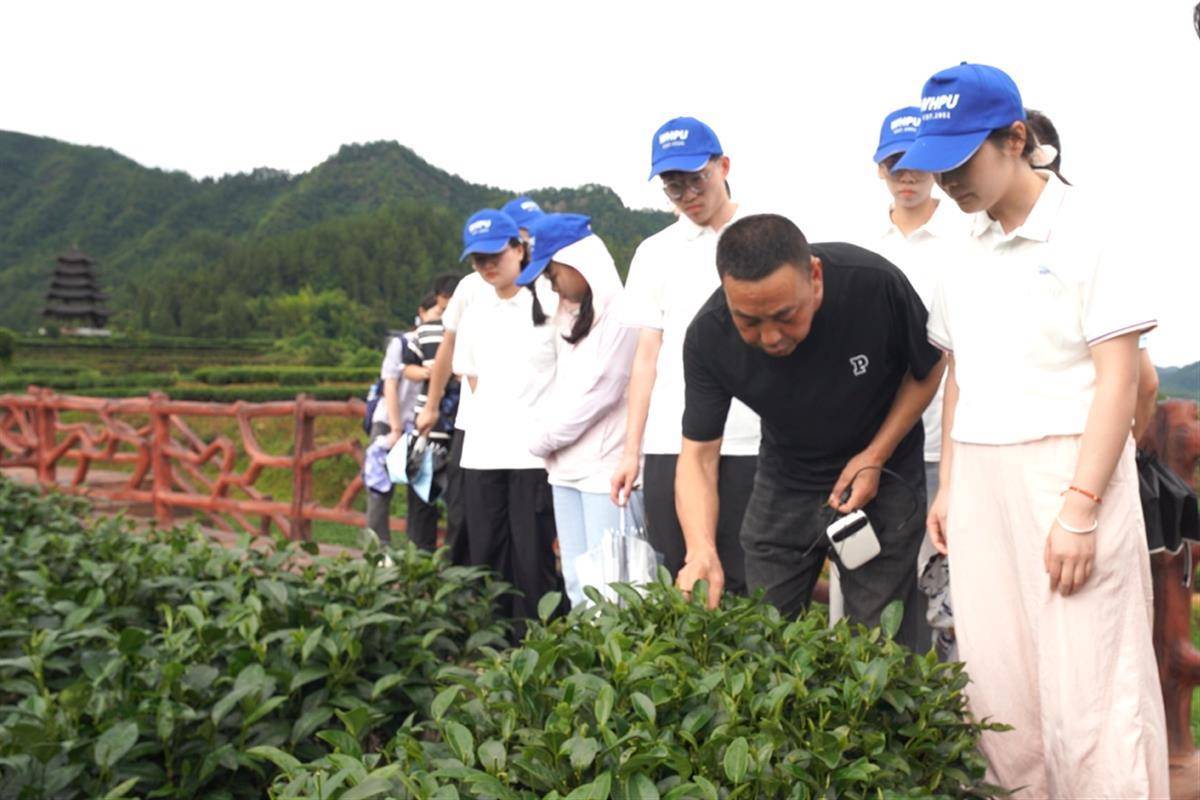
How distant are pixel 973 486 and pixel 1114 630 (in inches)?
13.2

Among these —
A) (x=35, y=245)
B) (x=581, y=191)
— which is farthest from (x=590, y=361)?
(x=35, y=245)

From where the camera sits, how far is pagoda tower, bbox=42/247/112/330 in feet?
189

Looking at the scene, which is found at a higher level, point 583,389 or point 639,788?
point 583,389

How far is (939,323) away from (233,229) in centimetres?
6748

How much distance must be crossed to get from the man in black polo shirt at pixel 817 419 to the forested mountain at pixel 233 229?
29.0ft

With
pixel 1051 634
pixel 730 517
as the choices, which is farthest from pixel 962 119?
pixel 730 517

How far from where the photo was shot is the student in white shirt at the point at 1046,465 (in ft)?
6.37

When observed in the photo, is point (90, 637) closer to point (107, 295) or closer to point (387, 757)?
point (387, 757)

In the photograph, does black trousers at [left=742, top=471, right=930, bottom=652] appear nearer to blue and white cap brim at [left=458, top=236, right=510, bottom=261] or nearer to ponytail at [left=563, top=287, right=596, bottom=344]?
ponytail at [left=563, top=287, right=596, bottom=344]

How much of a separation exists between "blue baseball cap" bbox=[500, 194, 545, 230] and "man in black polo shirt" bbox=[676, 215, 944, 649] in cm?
179

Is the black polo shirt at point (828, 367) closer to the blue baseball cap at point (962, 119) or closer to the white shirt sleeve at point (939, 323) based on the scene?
the white shirt sleeve at point (939, 323)

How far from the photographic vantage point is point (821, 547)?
8.57 feet

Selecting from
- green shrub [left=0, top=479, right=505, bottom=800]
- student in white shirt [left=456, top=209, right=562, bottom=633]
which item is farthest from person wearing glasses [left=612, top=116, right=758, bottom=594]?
student in white shirt [left=456, top=209, right=562, bottom=633]

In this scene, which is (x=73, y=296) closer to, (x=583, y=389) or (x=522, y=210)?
(x=522, y=210)
